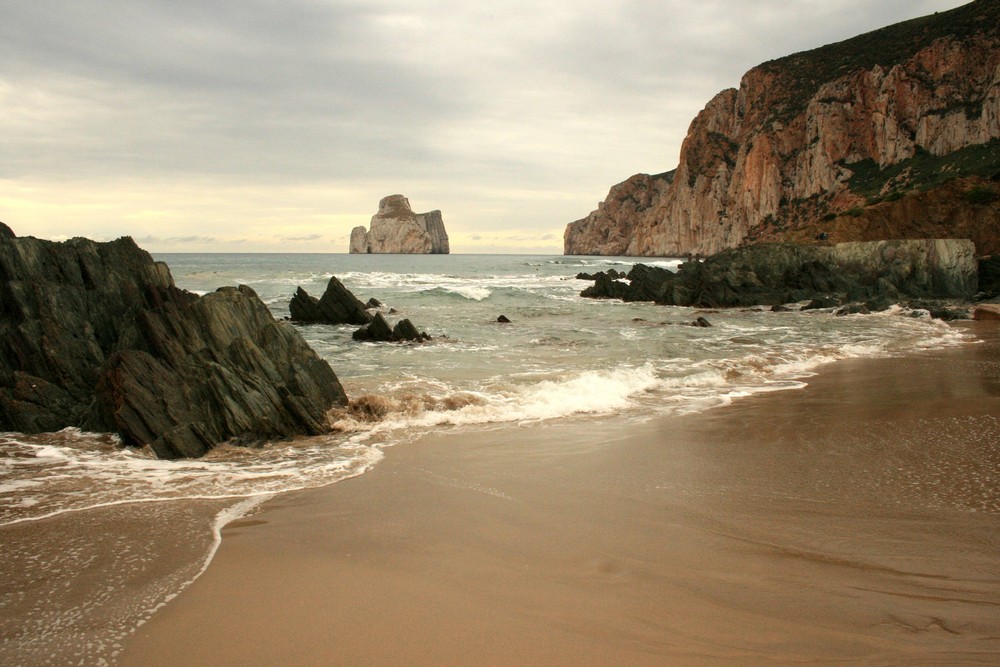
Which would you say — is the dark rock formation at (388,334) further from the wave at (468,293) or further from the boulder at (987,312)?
the boulder at (987,312)

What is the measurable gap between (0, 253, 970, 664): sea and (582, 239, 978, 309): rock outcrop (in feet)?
26.9

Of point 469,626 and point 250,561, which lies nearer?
point 469,626

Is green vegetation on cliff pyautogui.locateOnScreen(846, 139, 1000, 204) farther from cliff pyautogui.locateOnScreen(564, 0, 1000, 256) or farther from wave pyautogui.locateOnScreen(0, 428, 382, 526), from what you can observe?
wave pyautogui.locateOnScreen(0, 428, 382, 526)

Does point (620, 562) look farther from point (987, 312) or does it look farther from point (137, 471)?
point (987, 312)

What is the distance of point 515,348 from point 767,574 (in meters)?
12.4

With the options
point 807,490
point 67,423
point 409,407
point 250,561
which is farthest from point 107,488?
point 807,490

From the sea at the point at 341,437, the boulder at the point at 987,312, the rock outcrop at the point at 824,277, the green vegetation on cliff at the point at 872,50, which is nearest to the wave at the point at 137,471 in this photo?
the sea at the point at 341,437

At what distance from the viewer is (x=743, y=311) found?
28266 mm

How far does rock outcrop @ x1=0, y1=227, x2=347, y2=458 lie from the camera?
7383 mm

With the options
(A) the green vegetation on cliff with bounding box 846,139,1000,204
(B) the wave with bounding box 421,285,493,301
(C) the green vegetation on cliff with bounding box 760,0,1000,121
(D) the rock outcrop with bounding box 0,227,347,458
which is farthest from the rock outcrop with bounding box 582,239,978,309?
(C) the green vegetation on cliff with bounding box 760,0,1000,121

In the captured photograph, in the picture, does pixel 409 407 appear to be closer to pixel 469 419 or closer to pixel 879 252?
pixel 469 419

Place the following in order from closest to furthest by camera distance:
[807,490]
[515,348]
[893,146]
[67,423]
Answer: [807,490], [67,423], [515,348], [893,146]

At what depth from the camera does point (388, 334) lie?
58.9ft

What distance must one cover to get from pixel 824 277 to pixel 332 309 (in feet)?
78.1
